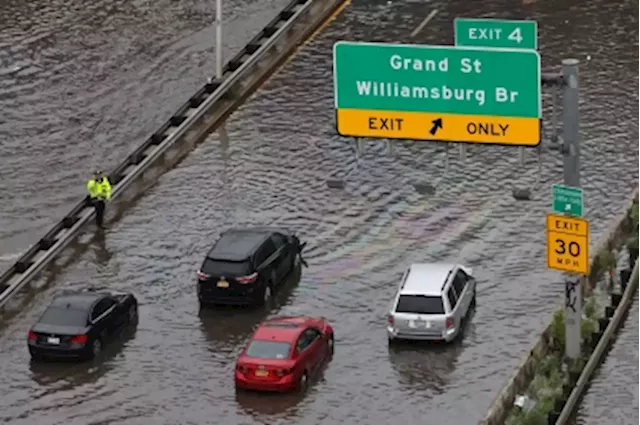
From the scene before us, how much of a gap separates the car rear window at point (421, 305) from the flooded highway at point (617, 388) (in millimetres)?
3912

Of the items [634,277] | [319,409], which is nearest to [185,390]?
[319,409]

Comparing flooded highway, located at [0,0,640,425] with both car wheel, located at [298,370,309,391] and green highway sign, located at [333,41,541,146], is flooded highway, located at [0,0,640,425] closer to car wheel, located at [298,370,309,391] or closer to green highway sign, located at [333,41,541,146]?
car wheel, located at [298,370,309,391]

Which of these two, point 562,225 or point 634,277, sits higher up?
point 562,225

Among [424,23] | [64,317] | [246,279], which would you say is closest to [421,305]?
[246,279]

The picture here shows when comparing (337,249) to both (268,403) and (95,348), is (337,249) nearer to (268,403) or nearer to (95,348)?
(95,348)

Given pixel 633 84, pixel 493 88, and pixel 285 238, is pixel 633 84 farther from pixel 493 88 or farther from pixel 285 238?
pixel 493 88

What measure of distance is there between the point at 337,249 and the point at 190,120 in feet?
37.6

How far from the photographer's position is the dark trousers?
1873 inches

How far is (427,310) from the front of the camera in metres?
38.7

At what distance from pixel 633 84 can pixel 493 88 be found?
77.4 feet

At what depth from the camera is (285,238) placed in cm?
4319

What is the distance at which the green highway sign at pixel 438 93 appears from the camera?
3409 cm

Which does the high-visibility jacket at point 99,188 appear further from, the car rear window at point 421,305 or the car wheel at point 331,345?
the car rear window at point 421,305

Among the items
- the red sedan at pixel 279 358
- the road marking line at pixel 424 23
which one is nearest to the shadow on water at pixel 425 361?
the red sedan at pixel 279 358
